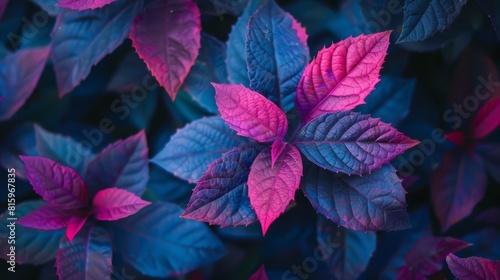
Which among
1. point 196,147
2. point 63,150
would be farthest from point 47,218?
point 196,147

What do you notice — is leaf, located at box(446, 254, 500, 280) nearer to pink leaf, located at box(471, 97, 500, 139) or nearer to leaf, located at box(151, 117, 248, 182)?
pink leaf, located at box(471, 97, 500, 139)

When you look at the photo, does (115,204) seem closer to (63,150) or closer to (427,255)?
(63,150)

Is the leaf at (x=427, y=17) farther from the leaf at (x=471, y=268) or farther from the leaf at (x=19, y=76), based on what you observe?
the leaf at (x=19, y=76)

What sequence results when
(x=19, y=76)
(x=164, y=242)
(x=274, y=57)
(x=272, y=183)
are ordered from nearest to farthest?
1. (x=272, y=183)
2. (x=274, y=57)
3. (x=164, y=242)
4. (x=19, y=76)

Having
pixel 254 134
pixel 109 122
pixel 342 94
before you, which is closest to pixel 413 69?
pixel 342 94

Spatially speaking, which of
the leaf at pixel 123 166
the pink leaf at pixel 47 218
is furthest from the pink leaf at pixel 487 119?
the pink leaf at pixel 47 218

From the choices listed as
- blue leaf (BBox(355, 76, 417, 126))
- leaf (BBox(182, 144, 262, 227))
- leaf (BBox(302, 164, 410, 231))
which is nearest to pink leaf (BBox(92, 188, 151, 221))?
leaf (BBox(182, 144, 262, 227))
